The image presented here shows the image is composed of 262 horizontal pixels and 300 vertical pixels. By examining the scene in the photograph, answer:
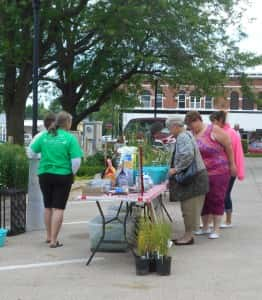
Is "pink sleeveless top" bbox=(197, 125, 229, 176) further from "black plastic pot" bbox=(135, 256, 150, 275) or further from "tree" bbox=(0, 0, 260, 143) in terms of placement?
"tree" bbox=(0, 0, 260, 143)

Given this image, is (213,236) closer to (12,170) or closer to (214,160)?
(214,160)

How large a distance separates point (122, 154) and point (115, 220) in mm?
849

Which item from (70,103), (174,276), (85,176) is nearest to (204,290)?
(174,276)

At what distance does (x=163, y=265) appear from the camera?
6902 mm

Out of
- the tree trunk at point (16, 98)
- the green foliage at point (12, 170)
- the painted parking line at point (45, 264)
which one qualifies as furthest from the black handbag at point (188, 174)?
the tree trunk at point (16, 98)

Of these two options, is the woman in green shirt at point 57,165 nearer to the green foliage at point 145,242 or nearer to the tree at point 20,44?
the green foliage at point 145,242

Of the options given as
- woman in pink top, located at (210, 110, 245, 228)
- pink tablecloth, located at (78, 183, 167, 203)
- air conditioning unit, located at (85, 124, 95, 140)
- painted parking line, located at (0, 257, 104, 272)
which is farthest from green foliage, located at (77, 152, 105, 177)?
pink tablecloth, located at (78, 183, 167, 203)

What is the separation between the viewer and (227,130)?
32.4 feet

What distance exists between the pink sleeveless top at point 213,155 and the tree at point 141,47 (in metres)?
14.4

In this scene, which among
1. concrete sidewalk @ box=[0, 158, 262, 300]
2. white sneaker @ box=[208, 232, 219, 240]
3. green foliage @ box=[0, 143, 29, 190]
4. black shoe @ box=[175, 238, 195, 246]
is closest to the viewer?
concrete sidewalk @ box=[0, 158, 262, 300]

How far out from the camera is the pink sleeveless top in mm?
9273

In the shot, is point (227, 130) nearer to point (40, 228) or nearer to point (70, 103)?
point (40, 228)

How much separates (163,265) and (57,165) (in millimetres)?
2209

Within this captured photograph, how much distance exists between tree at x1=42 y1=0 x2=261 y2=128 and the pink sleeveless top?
14373 millimetres
